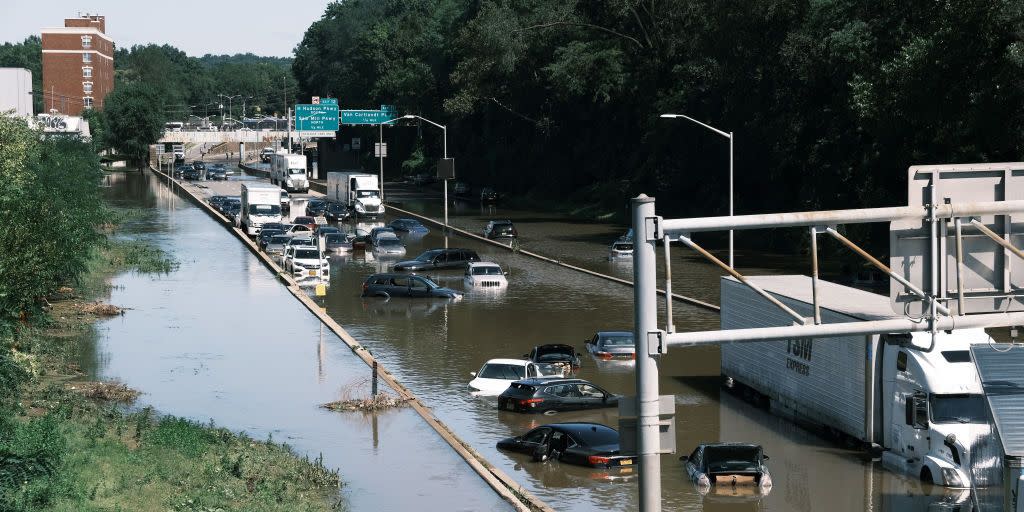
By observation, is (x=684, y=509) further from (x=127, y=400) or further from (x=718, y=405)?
(x=127, y=400)

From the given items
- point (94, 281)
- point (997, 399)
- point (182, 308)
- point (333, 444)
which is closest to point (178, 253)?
point (94, 281)

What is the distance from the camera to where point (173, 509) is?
21453 mm

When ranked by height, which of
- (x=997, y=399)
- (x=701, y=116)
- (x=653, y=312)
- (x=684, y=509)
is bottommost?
(x=684, y=509)

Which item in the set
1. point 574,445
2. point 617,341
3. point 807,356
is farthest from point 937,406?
point 617,341

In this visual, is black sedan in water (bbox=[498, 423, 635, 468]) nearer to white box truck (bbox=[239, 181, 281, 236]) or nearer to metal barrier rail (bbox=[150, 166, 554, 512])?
metal barrier rail (bbox=[150, 166, 554, 512])

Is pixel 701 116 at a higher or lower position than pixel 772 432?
higher

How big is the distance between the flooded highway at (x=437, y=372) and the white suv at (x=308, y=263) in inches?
50.4

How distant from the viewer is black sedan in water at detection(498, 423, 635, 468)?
88.8 ft

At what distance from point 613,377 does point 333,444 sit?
34.8ft

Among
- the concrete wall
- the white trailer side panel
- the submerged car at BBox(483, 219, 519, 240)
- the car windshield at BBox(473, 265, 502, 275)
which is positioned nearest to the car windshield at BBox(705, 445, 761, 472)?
the white trailer side panel

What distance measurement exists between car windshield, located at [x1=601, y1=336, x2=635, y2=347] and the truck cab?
613 inches

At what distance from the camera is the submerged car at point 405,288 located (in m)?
56.2

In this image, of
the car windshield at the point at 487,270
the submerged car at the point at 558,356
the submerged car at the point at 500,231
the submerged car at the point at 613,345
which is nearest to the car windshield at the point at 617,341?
the submerged car at the point at 613,345

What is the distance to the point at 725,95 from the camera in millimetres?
79062
